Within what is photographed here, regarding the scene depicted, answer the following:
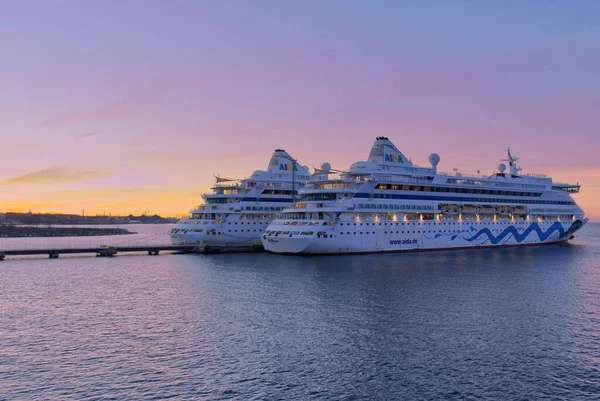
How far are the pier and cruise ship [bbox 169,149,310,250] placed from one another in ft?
3.04

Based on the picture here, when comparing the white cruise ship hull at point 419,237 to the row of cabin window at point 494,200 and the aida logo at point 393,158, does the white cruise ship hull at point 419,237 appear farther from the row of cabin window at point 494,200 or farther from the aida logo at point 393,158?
the aida logo at point 393,158

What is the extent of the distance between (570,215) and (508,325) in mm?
79743

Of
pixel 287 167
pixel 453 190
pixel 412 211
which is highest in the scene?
pixel 287 167

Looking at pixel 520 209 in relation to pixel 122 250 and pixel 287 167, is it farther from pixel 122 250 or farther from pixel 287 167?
pixel 122 250

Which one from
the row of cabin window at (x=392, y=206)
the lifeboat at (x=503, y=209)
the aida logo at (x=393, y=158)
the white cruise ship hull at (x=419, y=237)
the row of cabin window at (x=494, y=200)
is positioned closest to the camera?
the white cruise ship hull at (x=419, y=237)

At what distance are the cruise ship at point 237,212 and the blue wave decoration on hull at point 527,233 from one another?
3343cm

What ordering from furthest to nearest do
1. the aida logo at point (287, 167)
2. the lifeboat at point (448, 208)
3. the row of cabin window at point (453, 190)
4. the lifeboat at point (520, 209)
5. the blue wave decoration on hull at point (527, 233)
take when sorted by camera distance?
the aida logo at point (287, 167) < the lifeboat at point (520, 209) < the blue wave decoration on hull at point (527, 233) < the lifeboat at point (448, 208) < the row of cabin window at point (453, 190)

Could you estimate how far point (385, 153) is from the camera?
77.8 m

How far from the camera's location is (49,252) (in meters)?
70.1

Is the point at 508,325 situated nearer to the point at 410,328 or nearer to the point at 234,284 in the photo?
the point at 410,328

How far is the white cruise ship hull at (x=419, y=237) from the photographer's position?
66.7 metres

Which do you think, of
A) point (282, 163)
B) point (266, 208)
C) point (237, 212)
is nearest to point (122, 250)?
point (237, 212)

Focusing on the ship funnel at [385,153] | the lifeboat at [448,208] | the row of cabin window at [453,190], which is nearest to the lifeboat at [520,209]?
the row of cabin window at [453,190]

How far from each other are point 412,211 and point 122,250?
44446mm
